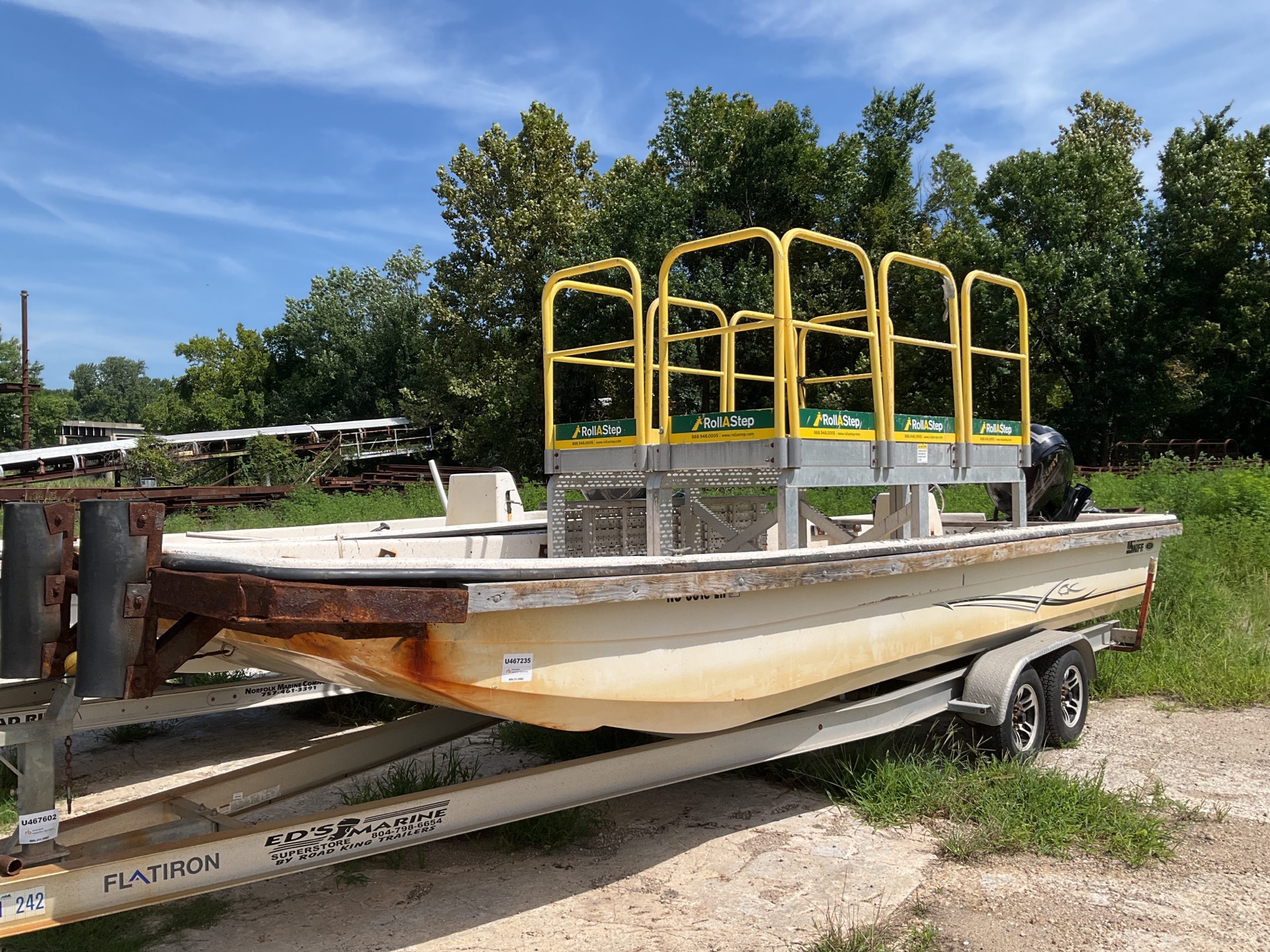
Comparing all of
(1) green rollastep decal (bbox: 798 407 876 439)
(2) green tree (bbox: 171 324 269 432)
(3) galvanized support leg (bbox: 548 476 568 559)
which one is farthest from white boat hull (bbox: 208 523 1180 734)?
(2) green tree (bbox: 171 324 269 432)

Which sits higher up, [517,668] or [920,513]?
[920,513]

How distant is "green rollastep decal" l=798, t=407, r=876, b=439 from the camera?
4344mm

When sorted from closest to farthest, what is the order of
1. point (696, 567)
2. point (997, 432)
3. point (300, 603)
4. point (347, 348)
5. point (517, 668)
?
point (300, 603) < point (517, 668) < point (696, 567) < point (997, 432) < point (347, 348)

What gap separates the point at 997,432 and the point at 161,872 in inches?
187

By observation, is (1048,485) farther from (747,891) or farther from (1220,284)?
(1220,284)

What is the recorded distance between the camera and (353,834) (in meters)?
2.98

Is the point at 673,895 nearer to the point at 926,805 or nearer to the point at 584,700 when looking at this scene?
the point at 584,700

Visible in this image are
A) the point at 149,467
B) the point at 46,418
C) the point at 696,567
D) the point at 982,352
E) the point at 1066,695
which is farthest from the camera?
the point at 46,418

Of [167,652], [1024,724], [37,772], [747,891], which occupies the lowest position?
[747,891]

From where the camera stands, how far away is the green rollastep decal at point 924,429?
4938mm

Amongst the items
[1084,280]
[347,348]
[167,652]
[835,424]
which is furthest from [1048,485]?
[347,348]

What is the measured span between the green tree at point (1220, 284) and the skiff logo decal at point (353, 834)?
2555 cm

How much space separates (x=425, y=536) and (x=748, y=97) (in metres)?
25.7

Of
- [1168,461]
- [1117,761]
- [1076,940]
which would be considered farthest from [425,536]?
[1168,461]
